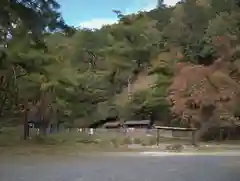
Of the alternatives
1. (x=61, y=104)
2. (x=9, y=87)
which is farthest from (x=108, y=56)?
(x=9, y=87)

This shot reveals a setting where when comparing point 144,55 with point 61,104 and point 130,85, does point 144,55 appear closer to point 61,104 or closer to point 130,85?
point 130,85

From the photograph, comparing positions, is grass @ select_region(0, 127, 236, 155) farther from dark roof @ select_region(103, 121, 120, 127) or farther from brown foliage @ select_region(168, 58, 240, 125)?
dark roof @ select_region(103, 121, 120, 127)

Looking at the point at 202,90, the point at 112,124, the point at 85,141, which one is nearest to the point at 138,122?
the point at 112,124

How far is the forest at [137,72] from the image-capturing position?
2331 centimetres

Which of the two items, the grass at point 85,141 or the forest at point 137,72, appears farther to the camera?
the forest at point 137,72

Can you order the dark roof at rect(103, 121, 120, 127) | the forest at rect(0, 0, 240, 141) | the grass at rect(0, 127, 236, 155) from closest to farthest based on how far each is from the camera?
the grass at rect(0, 127, 236, 155)
the forest at rect(0, 0, 240, 141)
the dark roof at rect(103, 121, 120, 127)

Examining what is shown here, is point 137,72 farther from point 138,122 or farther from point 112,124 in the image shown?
point 138,122

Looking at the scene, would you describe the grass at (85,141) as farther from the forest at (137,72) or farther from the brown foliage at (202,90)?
the brown foliage at (202,90)

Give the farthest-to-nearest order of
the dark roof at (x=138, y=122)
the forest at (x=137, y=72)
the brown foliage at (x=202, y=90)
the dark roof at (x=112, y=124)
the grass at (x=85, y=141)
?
the dark roof at (x=112, y=124) → the dark roof at (x=138, y=122) → the brown foliage at (x=202, y=90) → the forest at (x=137, y=72) → the grass at (x=85, y=141)

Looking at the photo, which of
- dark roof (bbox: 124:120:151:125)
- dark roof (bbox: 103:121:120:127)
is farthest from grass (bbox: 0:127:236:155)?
dark roof (bbox: 103:121:120:127)

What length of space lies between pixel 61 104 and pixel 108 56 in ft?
28.7

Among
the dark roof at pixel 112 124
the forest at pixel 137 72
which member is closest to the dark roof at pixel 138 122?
the forest at pixel 137 72

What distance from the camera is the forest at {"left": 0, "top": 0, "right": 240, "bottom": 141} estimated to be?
23.3m

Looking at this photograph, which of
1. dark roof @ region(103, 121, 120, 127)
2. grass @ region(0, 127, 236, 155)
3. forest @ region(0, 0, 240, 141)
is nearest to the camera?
grass @ region(0, 127, 236, 155)
